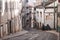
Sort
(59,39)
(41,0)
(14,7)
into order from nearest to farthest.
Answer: (59,39)
(14,7)
(41,0)

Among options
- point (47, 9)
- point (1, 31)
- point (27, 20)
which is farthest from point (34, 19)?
point (1, 31)

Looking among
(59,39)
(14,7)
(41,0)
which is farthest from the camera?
(41,0)

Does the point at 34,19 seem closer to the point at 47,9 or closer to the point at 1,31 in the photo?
the point at 47,9

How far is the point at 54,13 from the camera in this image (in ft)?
11.9

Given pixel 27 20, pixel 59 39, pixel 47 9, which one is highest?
pixel 47 9

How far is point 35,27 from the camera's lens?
137 inches

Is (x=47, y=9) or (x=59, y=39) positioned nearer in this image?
(x=59, y=39)

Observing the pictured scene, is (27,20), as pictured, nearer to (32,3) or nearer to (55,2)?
(32,3)

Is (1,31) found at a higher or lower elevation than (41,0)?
lower

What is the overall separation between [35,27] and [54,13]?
53 centimetres

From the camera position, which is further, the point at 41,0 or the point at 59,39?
the point at 41,0

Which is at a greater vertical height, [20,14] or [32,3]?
[32,3]

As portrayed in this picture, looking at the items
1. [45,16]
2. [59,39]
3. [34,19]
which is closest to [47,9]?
[45,16]

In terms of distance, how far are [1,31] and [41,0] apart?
1149 millimetres
